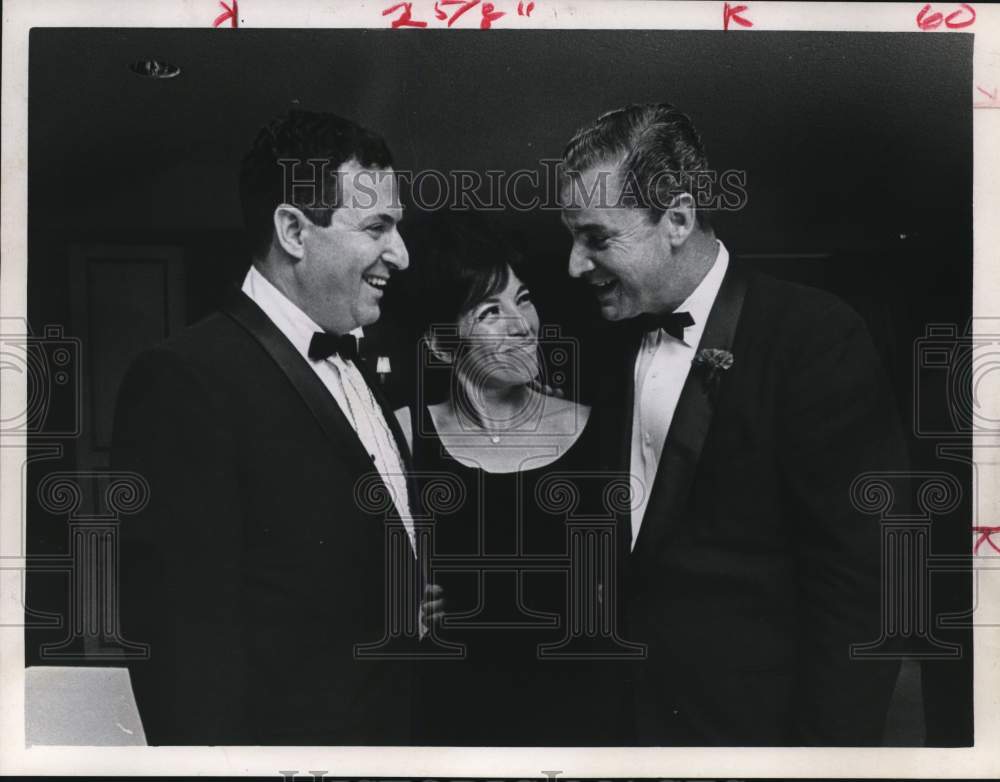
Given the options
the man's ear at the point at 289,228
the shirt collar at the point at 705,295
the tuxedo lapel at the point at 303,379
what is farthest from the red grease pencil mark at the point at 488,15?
the tuxedo lapel at the point at 303,379

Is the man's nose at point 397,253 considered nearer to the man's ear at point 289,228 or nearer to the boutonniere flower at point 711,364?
the man's ear at point 289,228

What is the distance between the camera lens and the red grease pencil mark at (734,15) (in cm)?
273

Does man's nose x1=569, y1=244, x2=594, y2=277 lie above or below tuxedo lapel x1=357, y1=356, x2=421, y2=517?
above

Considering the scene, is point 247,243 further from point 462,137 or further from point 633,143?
point 633,143

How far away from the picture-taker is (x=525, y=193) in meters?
2.71

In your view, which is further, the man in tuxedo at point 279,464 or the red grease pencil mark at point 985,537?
the red grease pencil mark at point 985,537

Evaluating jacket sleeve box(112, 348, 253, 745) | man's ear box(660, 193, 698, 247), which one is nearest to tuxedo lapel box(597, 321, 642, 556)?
man's ear box(660, 193, 698, 247)

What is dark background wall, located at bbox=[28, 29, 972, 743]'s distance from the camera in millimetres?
2707

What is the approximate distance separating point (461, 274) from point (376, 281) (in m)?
0.25

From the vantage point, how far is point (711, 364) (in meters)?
2.69

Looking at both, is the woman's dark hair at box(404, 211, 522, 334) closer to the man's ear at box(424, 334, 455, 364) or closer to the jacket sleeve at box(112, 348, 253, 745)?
the man's ear at box(424, 334, 455, 364)

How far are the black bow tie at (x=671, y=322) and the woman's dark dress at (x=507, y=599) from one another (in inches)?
13.6

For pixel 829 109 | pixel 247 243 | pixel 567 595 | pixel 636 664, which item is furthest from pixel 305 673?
pixel 829 109

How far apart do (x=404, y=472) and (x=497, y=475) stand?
0.28 m
